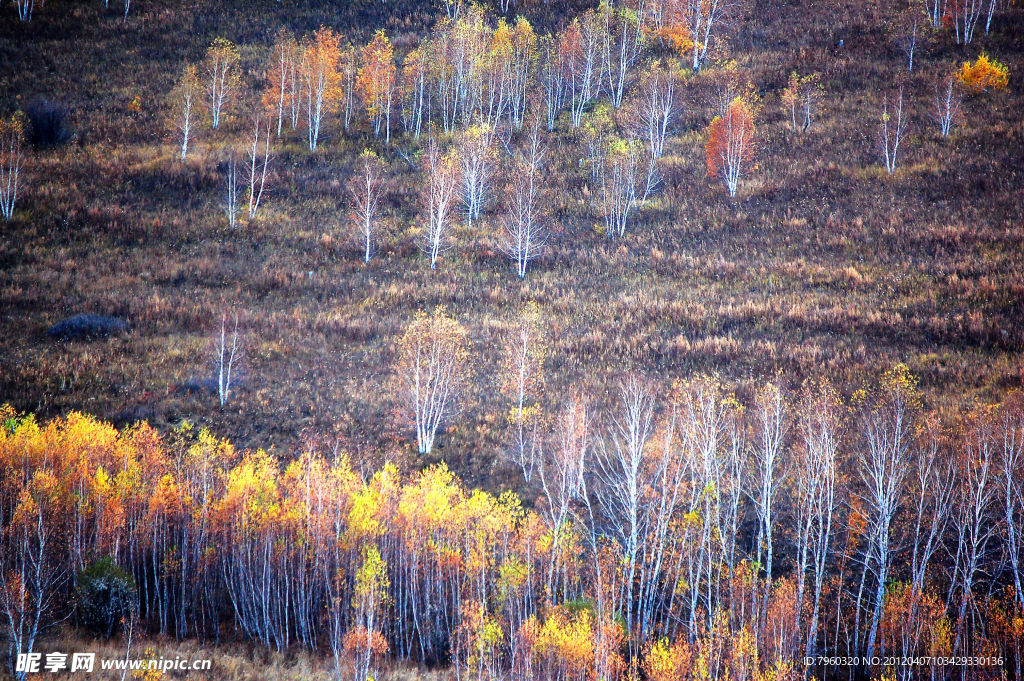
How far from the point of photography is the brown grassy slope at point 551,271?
3275cm

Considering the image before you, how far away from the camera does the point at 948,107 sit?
172ft

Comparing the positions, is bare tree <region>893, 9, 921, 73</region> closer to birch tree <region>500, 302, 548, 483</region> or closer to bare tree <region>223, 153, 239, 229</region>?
birch tree <region>500, 302, 548, 483</region>

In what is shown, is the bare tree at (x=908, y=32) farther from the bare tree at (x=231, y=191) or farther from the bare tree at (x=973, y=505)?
the bare tree at (x=231, y=191)

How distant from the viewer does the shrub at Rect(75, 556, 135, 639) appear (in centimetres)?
2078

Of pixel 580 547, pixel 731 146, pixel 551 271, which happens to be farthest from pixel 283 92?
pixel 580 547

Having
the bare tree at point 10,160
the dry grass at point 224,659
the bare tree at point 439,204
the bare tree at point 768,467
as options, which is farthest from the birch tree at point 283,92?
the bare tree at point 768,467

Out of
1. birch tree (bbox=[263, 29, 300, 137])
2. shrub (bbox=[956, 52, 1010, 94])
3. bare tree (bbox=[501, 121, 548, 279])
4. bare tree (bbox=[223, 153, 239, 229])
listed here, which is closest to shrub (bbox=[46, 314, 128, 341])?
bare tree (bbox=[223, 153, 239, 229])

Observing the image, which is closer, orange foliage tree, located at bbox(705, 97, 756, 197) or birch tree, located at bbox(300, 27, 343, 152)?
orange foliage tree, located at bbox(705, 97, 756, 197)

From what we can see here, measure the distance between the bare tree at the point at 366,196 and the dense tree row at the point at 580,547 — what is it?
23.2 m

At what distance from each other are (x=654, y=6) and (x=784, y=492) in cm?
7105

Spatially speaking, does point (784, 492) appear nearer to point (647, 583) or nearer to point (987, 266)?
point (647, 583)

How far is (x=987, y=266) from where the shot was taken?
128ft

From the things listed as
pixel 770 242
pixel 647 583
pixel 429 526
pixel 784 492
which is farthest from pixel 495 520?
pixel 770 242

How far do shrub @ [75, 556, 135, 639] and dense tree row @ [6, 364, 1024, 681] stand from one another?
60cm
